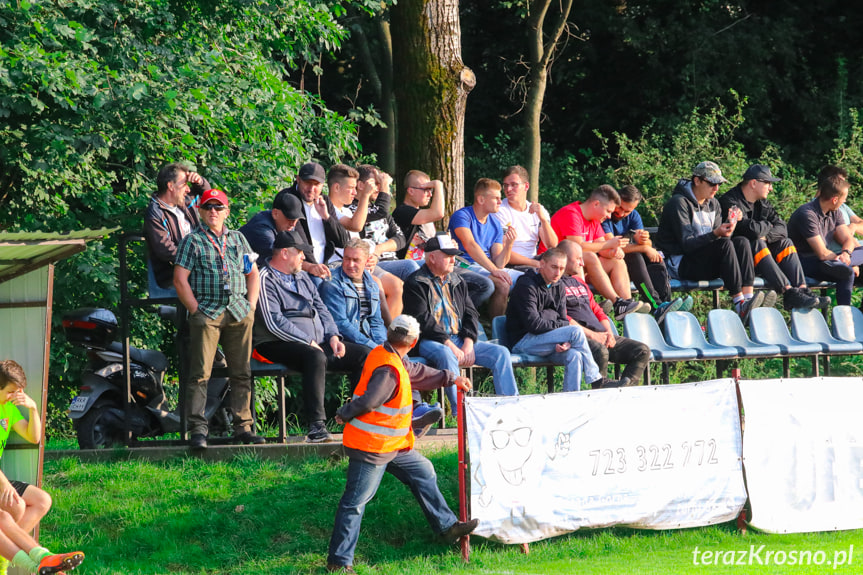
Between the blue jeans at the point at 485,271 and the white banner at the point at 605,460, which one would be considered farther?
the blue jeans at the point at 485,271

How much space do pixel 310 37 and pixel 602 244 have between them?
18.1ft

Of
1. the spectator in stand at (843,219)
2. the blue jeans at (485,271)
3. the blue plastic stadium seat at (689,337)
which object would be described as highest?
the spectator in stand at (843,219)

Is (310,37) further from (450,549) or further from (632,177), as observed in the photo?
(450,549)

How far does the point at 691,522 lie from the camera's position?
938 cm

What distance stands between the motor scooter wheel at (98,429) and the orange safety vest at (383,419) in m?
3.16

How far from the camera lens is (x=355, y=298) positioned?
10.0 m

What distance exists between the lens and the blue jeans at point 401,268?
11.0 m

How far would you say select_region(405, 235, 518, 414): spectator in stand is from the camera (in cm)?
991

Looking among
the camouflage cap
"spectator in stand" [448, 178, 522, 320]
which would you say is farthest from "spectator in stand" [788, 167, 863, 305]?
"spectator in stand" [448, 178, 522, 320]

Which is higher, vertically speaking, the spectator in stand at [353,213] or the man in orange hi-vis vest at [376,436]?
the spectator in stand at [353,213]

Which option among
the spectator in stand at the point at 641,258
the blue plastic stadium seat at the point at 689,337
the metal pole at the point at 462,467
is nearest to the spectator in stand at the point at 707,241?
the spectator in stand at the point at 641,258

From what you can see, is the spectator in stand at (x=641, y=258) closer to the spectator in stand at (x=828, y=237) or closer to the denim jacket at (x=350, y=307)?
the spectator in stand at (x=828, y=237)

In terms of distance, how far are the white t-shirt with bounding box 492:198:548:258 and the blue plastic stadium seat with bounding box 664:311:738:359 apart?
1585 millimetres

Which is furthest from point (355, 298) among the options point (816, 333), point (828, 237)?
point (828, 237)
